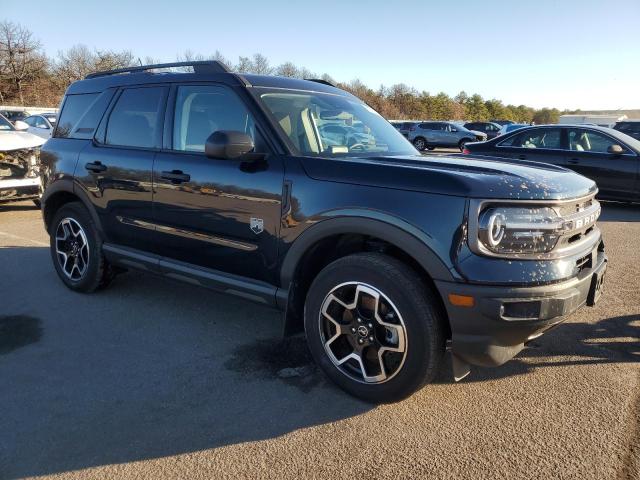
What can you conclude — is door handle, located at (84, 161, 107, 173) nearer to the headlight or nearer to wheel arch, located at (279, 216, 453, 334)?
wheel arch, located at (279, 216, 453, 334)

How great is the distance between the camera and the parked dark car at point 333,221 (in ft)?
8.61

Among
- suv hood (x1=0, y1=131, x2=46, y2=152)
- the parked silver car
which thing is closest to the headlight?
suv hood (x1=0, y1=131, x2=46, y2=152)

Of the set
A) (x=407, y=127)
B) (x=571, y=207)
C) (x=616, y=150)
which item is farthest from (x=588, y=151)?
(x=407, y=127)

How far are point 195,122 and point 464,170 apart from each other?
2047 millimetres

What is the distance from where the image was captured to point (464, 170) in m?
2.92

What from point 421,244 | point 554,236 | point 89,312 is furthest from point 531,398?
point 89,312

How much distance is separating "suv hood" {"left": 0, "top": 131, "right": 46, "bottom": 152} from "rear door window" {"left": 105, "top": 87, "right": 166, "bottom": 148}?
516 centimetres

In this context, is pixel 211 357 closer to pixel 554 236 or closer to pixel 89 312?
pixel 89 312

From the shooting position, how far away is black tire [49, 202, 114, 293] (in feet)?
15.3

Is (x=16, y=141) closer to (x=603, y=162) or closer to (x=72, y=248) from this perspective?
(x=72, y=248)

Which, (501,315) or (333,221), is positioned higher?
(333,221)

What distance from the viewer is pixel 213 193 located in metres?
3.56

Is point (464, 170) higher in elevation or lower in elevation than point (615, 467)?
higher

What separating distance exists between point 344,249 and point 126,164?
6.62ft
